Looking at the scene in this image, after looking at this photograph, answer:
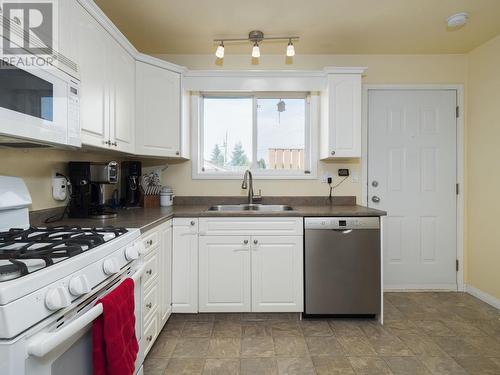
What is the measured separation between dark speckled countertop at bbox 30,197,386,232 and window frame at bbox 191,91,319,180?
24cm

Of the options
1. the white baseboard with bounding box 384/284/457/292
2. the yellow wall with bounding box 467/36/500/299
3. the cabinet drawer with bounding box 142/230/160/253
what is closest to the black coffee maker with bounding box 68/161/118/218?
the cabinet drawer with bounding box 142/230/160/253

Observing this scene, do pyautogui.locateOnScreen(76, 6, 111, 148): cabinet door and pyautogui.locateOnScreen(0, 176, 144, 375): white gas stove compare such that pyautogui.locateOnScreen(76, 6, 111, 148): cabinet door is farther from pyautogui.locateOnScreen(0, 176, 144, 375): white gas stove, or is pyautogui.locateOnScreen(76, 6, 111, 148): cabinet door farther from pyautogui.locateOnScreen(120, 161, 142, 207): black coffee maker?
pyautogui.locateOnScreen(120, 161, 142, 207): black coffee maker

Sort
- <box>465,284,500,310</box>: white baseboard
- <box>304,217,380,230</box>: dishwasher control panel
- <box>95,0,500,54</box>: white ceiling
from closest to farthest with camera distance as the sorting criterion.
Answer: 1. <box>95,0,500,54</box>: white ceiling
2. <box>304,217,380,230</box>: dishwasher control panel
3. <box>465,284,500,310</box>: white baseboard

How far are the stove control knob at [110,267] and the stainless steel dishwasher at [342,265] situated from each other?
1493mm

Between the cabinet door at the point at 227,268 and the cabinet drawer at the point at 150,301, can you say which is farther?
the cabinet door at the point at 227,268

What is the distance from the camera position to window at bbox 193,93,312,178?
118 inches

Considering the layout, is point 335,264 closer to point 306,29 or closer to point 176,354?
point 176,354

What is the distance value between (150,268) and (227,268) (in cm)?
68

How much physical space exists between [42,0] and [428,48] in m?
3.18

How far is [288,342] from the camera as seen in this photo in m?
2.02

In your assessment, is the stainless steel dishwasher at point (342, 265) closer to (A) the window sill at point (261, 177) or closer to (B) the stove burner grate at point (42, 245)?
(A) the window sill at point (261, 177)

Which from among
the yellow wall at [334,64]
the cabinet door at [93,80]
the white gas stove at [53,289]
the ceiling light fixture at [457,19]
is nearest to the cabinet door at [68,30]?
the cabinet door at [93,80]

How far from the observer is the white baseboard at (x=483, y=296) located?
2568 millimetres

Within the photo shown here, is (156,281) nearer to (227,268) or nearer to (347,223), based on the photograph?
(227,268)
